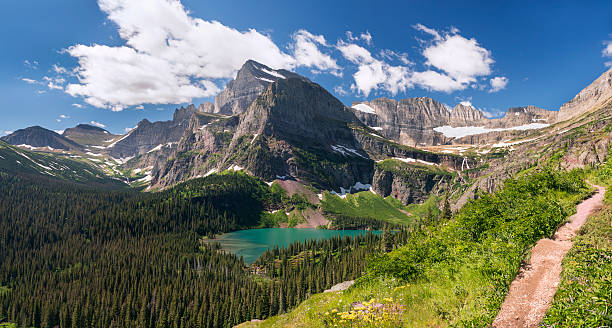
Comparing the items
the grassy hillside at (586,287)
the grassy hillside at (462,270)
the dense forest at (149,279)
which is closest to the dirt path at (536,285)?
the grassy hillside at (462,270)

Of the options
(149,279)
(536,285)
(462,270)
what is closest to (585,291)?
(536,285)

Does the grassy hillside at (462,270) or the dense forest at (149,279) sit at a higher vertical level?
the grassy hillside at (462,270)

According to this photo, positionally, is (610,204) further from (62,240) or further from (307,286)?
(62,240)

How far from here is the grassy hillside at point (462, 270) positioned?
1101cm

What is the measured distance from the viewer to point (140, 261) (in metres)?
152

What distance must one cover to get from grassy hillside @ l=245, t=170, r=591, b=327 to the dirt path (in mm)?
324

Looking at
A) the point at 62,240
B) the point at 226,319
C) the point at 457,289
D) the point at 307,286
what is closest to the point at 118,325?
the point at 226,319

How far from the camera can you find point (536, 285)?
10.5 meters

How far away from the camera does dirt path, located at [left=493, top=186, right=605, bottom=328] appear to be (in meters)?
8.92

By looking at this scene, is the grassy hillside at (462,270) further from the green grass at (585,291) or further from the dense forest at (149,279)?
the dense forest at (149,279)

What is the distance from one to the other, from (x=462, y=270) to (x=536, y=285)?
3.52 metres

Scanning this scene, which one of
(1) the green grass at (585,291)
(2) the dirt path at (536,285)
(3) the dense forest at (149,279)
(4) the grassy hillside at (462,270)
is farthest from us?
(3) the dense forest at (149,279)

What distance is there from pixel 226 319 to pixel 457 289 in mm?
99947

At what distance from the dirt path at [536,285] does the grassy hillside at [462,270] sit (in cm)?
32
